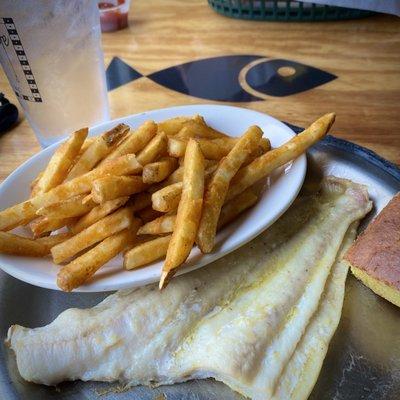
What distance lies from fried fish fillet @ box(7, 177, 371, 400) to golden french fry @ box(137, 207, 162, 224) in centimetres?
15

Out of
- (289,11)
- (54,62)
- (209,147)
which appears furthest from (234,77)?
(209,147)

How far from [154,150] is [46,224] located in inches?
11.6

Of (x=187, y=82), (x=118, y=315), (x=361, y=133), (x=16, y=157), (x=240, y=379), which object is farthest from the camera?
(x=187, y=82)

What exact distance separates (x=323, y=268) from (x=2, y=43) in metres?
1.07

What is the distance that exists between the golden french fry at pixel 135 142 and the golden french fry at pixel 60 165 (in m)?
0.08

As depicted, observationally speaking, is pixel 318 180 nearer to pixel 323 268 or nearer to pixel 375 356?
pixel 323 268

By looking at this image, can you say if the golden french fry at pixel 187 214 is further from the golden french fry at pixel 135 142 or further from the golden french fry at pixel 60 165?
the golden french fry at pixel 60 165

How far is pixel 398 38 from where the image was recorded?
7.06ft

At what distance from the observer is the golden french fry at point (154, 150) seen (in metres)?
1.09

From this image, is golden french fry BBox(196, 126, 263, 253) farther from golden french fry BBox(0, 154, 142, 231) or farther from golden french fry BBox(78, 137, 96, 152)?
golden french fry BBox(78, 137, 96, 152)

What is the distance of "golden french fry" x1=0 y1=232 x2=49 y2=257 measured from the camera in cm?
101

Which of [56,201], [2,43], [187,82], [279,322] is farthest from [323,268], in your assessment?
[187,82]

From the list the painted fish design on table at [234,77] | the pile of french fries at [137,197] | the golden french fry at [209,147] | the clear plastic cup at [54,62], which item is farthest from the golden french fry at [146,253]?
the painted fish design on table at [234,77]

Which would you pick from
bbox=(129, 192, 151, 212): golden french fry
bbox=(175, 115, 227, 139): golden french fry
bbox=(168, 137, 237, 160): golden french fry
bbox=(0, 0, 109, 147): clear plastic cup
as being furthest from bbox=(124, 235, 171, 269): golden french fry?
bbox=(0, 0, 109, 147): clear plastic cup
